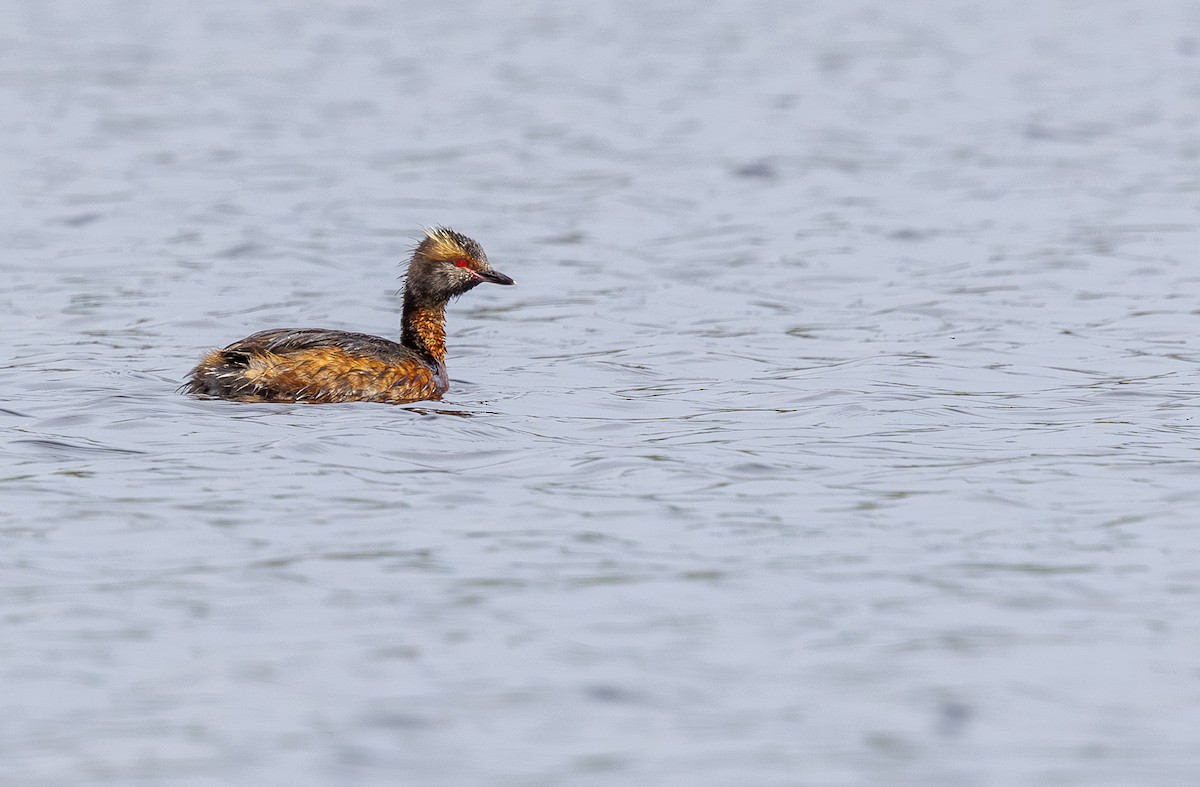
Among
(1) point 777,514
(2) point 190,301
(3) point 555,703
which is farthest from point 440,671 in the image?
(2) point 190,301

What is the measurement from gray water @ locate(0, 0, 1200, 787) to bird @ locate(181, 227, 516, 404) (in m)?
0.23

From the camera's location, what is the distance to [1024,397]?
1180cm

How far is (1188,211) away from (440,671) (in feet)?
48.1

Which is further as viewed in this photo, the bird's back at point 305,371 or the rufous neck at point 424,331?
the rufous neck at point 424,331

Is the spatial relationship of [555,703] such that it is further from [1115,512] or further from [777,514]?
[1115,512]

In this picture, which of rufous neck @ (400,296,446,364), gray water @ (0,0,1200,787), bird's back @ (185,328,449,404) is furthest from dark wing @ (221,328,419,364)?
rufous neck @ (400,296,446,364)

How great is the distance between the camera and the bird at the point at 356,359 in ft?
37.3

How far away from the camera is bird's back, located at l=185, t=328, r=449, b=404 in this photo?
11.3 meters

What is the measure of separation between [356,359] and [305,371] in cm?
41

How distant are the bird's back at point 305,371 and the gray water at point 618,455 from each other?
0.73 ft

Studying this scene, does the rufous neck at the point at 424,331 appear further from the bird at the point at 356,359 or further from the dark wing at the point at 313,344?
the dark wing at the point at 313,344

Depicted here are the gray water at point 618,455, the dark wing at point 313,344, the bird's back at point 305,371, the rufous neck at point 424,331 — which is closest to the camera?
the gray water at point 618,455

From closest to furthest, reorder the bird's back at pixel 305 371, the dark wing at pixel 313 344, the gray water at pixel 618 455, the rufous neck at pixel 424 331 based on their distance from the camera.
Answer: the gray water at pixel 618 455, the bird's back at pixel 305 371, the dark wing at pixel 313 344, the rufous neck at pixel 424 331

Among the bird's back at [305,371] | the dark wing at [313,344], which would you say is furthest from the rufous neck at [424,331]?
the bird's back at [305,371]
